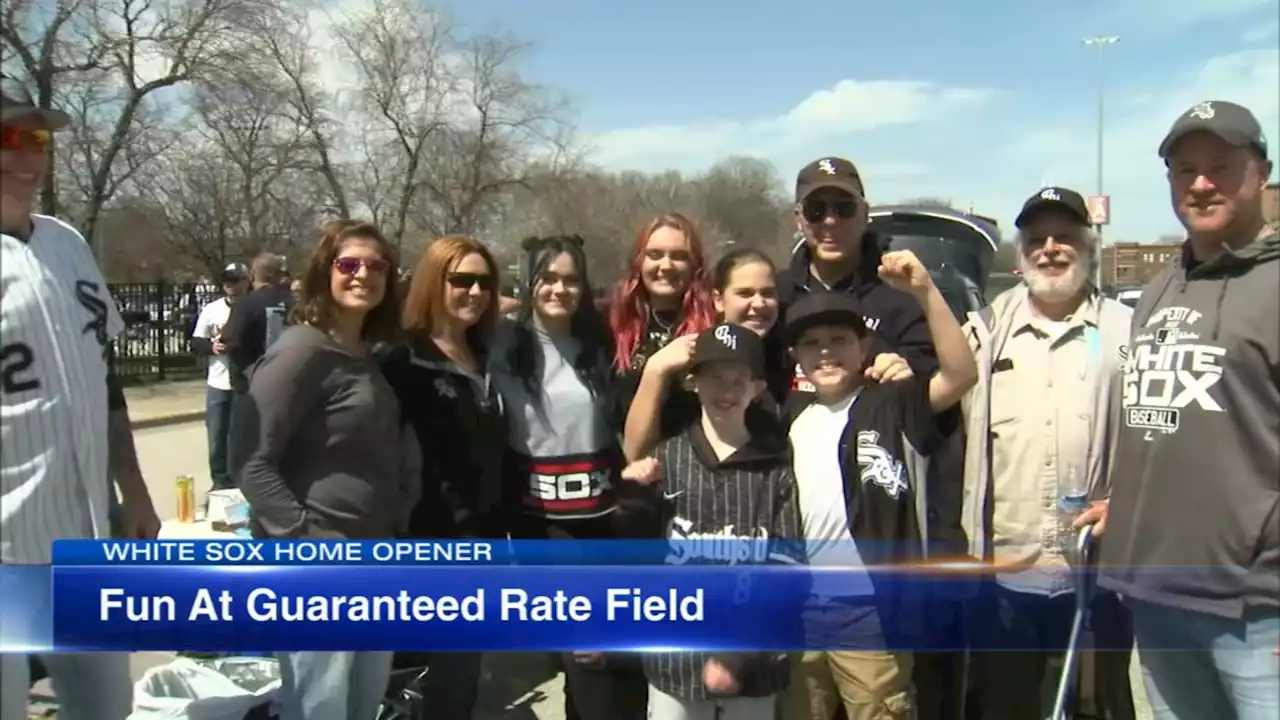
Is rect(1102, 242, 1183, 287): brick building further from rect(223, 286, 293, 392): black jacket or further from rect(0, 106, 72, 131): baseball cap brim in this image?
rect(0, 106, 72, 131): baseball cap brim

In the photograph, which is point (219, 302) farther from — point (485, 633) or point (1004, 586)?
point (1004, 586)

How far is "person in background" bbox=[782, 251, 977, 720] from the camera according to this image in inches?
78.5

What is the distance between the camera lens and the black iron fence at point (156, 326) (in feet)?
6.82

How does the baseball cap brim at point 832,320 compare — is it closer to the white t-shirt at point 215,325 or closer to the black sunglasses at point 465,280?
the black sunglasses at point 465,280

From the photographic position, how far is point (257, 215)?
2.08 m

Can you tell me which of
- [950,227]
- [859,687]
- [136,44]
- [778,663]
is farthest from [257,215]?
[950,227]

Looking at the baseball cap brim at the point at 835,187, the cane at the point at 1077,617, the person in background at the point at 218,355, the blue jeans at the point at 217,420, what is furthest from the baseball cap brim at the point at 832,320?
the blue jeans at the point at 217,420

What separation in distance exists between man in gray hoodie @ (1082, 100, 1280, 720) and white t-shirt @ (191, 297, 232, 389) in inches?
84.3

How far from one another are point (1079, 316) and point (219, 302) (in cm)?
209

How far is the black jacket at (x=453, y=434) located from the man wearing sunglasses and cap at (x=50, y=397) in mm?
553

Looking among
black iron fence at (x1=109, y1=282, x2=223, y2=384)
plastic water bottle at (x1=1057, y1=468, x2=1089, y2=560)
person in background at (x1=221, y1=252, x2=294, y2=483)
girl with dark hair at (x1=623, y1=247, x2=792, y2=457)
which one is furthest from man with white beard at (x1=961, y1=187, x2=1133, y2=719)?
black iron fence at (x1=109, y1=282, x2=223, y2=384)

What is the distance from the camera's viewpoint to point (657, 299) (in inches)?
91.4

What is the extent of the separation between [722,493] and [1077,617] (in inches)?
31.1

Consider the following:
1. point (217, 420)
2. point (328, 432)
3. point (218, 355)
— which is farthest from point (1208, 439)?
point (217, 420)
